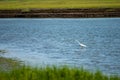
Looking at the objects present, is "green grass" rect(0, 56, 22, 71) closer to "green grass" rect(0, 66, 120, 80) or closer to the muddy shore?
"green grass" rect(0, 66, 120, 80)

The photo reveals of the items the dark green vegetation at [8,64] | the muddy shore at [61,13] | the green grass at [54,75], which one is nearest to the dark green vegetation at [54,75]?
the green grass at [54,75]

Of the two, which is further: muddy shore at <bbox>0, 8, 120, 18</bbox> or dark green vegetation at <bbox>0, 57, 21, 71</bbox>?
muddy shore at <bbox>0, 8, 120, 18</bbox>

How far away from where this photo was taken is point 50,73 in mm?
23281

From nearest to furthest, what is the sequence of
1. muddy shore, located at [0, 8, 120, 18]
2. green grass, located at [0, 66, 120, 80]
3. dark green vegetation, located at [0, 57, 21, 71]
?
green grass, located at [0, 66, 120, 80]
dark green vegetation, located at [0, 57, 21, 71]
muddy shore, located at [0, 8, 120, 18]

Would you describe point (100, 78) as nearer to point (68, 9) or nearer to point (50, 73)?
point (50, 73)

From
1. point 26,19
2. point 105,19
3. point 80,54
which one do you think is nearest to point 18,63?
point 80,54

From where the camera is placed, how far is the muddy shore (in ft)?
495

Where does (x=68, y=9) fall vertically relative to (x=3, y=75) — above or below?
below

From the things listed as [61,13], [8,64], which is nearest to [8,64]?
[8,64]

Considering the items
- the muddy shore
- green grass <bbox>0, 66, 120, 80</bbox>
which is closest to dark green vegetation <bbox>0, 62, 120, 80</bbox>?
green grass <bbox>0, 66, 120, 80</bbox>

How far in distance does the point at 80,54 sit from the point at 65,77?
2582cm

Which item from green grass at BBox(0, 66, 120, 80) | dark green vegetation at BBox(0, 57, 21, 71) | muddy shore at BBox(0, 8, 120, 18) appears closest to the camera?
green grass at BBox(0, 66, 120, 80)

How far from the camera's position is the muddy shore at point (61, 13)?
150725mm

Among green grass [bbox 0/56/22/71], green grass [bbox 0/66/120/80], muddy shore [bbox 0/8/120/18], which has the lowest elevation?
muddy shore [bbox 0/8/120/18]
